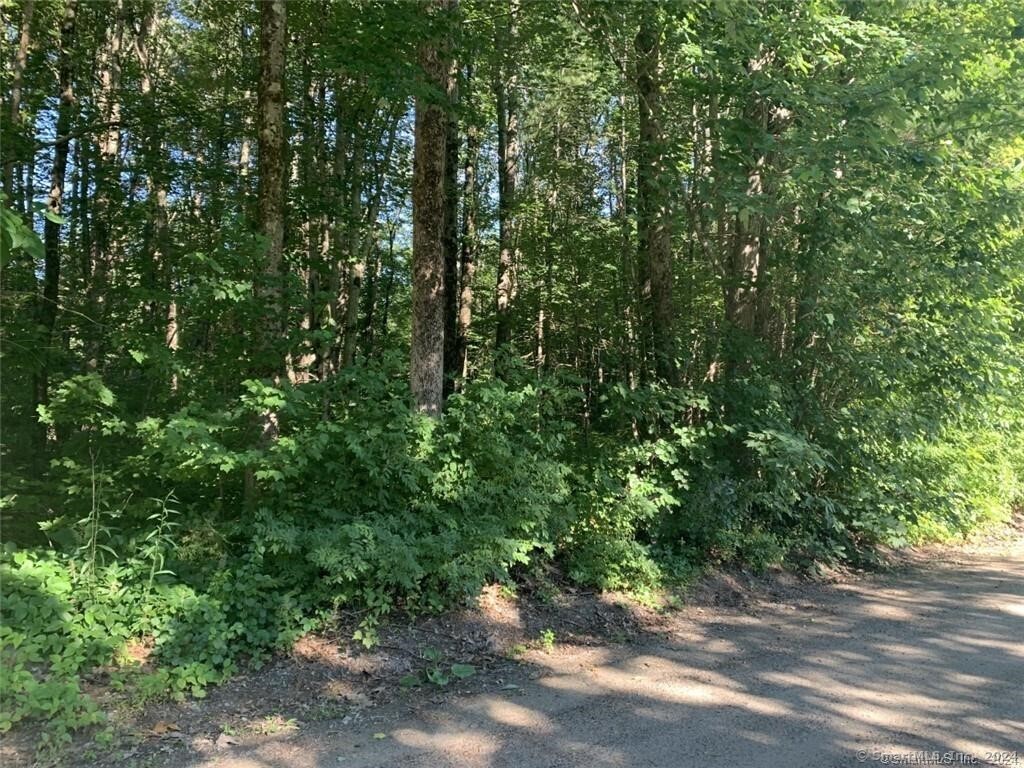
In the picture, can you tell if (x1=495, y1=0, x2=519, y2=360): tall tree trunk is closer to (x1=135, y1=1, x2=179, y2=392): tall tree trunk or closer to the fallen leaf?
(x1=135, y1=1, x2=179, y2=392): tall tree trunk

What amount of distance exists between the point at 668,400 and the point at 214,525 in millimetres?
5380

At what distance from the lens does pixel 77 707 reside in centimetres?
398

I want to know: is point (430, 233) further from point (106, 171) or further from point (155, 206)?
point (155, 206)

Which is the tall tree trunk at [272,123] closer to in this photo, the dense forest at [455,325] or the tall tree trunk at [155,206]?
the dense forest at [455,325]

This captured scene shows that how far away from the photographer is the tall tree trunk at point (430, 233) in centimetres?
757

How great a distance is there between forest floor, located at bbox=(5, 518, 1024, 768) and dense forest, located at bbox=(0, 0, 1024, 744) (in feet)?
1.09

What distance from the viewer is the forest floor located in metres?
3.94

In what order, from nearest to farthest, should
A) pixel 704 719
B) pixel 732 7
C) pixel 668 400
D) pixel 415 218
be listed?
pixel 704 719 < pixel 732 7 < pixel 415 218 < pixel 668 400

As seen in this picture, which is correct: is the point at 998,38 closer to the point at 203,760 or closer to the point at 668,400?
the point at 668,400

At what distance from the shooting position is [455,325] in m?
11.9

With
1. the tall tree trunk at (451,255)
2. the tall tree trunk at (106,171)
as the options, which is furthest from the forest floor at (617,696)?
the tall tree trunk at (451,255)

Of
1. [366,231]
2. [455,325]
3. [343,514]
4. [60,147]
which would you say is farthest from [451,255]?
[343,514]

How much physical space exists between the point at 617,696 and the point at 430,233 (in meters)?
5.10

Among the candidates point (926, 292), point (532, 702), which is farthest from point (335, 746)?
point (926, 292)
